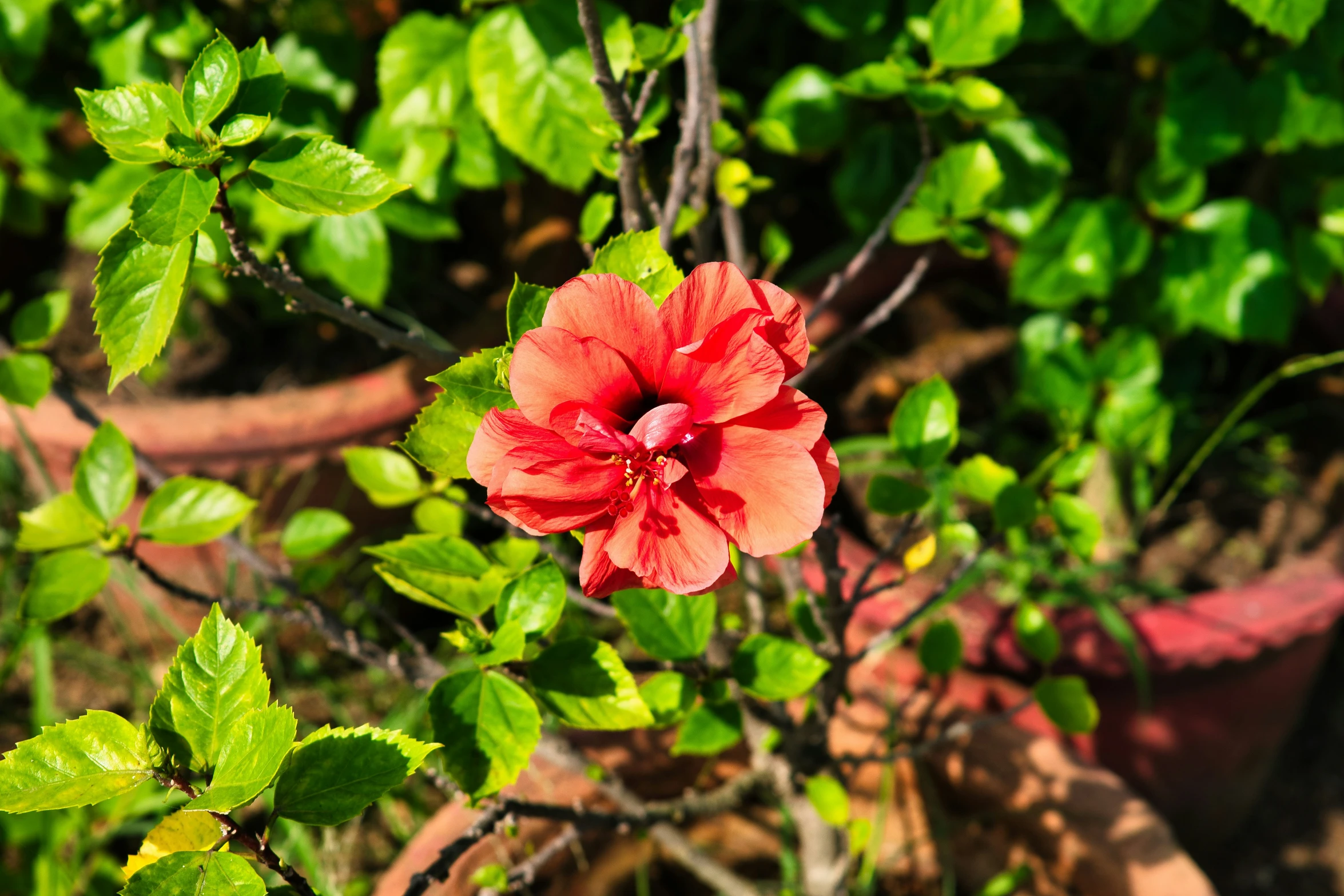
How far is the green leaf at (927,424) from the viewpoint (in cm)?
77

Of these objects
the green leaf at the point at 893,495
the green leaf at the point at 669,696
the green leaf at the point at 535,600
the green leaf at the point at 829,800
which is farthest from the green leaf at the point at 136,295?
the green leaf at the point at 829,800

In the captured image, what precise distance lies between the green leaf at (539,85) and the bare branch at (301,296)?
0.39m

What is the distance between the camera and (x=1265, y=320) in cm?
121

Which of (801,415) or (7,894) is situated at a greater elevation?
(801,415)

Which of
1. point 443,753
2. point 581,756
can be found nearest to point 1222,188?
point 581,756

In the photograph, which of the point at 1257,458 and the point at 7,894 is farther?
the point at 1257,458

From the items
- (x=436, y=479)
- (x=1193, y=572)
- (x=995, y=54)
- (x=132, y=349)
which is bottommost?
(x=1193, y=572)

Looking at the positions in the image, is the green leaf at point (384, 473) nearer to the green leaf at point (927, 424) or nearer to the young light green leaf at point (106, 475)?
the young light green leaf at point (106, 475)

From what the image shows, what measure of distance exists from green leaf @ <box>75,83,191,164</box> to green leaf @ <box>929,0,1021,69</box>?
0.59 m

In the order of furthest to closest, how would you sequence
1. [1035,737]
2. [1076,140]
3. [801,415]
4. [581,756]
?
1. [1076,140]
2. [1035,737]
3. [581,756]
4. [801,415]

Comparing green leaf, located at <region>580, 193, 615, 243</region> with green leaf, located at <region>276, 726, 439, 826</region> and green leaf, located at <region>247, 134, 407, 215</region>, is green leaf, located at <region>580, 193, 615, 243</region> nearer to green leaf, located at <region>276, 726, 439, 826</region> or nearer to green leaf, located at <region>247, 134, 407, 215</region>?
green leaf, located at <region>247, 134, 407, 215</region>

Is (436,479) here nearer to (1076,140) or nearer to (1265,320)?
(1265,320)

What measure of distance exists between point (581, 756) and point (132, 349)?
606 mm

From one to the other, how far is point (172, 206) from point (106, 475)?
0.33 m
